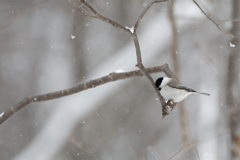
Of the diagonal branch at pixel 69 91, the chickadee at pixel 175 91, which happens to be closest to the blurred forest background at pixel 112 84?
the chickadee at pixel 175 91

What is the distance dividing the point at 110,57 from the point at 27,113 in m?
2.63

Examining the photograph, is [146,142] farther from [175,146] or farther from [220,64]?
[220,64]

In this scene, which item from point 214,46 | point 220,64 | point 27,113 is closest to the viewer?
point 220,64

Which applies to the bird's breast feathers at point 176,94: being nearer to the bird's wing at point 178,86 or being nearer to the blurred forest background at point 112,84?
the bird's wing at point 178,86

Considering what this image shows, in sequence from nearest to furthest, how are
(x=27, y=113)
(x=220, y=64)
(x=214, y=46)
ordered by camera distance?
1. (x=220, y=64)
2. (x=214, y=46)
3. (x=27, y=113)

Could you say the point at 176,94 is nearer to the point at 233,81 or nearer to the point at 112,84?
the point at 233,81

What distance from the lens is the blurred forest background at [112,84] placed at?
477 cm

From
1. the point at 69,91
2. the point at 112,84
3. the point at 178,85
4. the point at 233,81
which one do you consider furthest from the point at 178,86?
the point at 112,84

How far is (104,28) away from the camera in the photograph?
566 centimetres

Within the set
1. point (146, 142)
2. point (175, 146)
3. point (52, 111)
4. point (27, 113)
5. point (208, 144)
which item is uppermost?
point (27, 113)

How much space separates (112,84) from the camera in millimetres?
5578

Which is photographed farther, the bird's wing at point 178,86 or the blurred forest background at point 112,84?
the blurred forest background at point 112,84

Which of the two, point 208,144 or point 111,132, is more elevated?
point 111,132

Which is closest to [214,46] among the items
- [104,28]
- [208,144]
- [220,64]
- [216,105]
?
[220,64]
